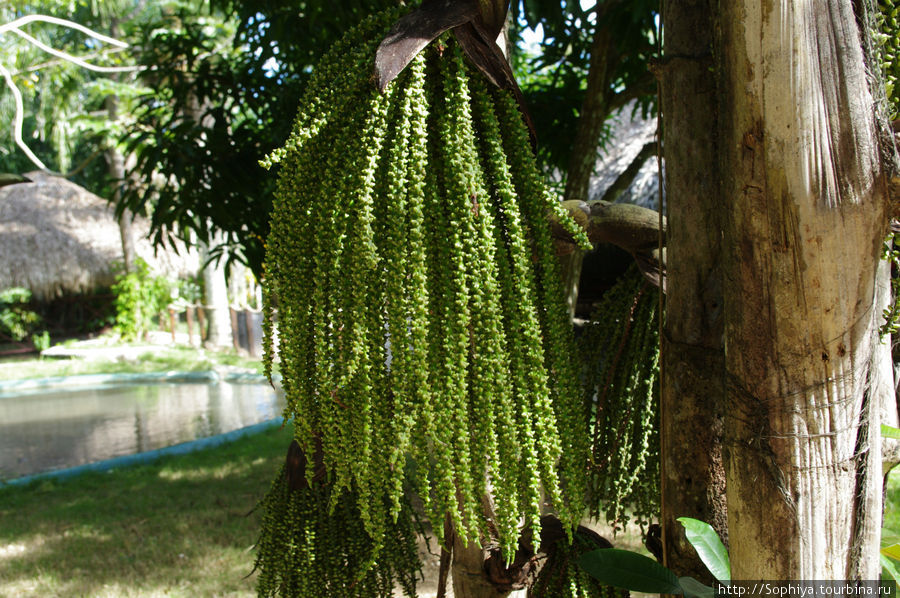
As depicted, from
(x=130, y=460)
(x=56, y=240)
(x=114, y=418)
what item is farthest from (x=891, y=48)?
(x=56, y=240)

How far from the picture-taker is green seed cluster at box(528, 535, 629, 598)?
5.49 ft

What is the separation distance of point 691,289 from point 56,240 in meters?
16.2

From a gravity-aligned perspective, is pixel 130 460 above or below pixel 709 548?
below

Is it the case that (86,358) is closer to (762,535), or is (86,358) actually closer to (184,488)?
(184,488)

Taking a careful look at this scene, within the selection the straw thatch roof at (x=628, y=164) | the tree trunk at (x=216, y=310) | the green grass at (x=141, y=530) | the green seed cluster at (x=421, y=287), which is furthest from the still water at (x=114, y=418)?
the green seed cluster at (x=421, y=287)

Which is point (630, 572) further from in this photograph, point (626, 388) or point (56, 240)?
point (56, 240)

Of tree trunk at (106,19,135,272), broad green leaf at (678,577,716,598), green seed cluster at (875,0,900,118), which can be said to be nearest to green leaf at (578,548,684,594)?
broad green leaf at (678,577,716,598)

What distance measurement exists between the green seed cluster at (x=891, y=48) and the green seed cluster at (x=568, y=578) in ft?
3.58

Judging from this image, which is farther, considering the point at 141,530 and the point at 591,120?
the point at 141,530

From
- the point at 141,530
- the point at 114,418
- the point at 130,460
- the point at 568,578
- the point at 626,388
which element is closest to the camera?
the point at 568,578

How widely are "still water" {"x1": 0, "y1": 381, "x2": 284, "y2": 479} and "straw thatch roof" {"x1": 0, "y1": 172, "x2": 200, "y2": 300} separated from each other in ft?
15.5

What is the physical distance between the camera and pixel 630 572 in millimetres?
1398

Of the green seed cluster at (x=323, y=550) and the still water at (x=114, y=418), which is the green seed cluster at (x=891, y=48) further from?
the still water at (x=114, y=418)

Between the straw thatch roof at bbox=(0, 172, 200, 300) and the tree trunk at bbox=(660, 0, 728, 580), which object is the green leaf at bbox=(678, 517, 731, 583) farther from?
the straw thatch roof at bbox=(0, 172, 200, 300)
